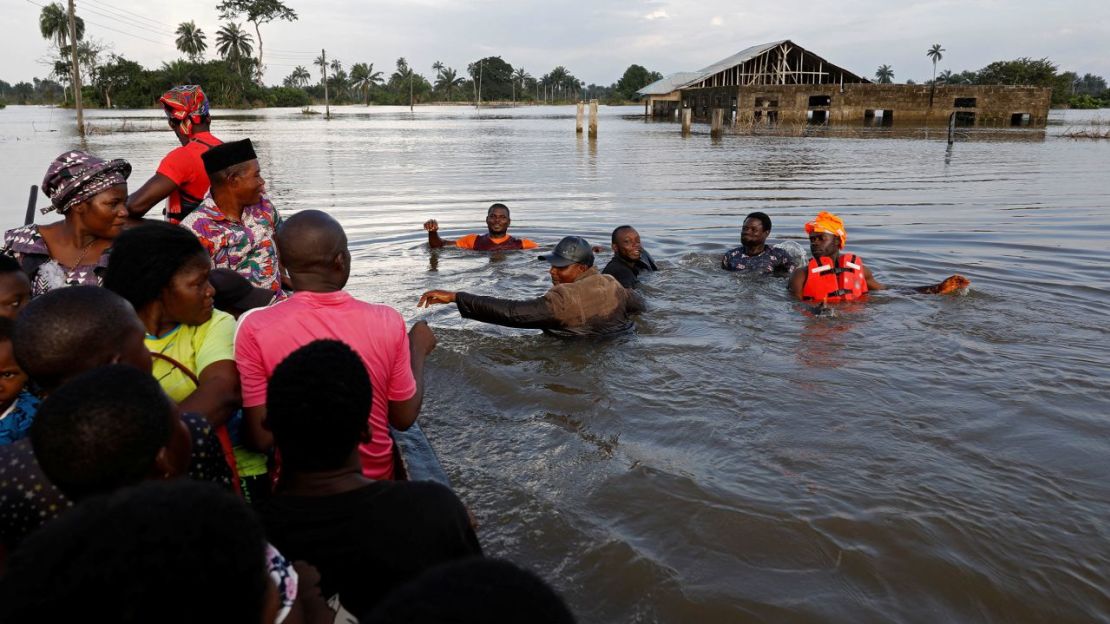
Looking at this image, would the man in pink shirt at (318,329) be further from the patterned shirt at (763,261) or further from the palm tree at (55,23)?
the palm tree at (55,23)

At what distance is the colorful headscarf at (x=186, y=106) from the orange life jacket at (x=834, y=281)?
5963 millimetres

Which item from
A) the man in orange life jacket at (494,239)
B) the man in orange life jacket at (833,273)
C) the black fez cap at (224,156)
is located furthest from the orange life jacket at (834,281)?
the black fez cap at (224,156)

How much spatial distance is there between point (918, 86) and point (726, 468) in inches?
1904

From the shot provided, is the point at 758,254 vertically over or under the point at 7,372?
under

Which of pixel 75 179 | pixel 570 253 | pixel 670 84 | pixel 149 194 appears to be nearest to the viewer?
pixel 75 179

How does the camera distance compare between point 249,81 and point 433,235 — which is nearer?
point 433,235

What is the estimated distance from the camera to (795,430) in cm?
504

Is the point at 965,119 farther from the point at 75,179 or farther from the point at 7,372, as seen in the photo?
the point at 7,372

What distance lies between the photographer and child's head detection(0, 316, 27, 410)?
8.60 ft

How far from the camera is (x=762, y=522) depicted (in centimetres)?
388

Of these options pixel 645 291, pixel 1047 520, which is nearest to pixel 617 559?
pixel 1047 520

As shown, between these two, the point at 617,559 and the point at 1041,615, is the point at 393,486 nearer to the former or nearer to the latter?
the point at 617,559

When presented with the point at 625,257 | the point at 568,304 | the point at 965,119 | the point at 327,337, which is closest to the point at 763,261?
the point at 625,257

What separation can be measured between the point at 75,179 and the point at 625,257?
5.89m
